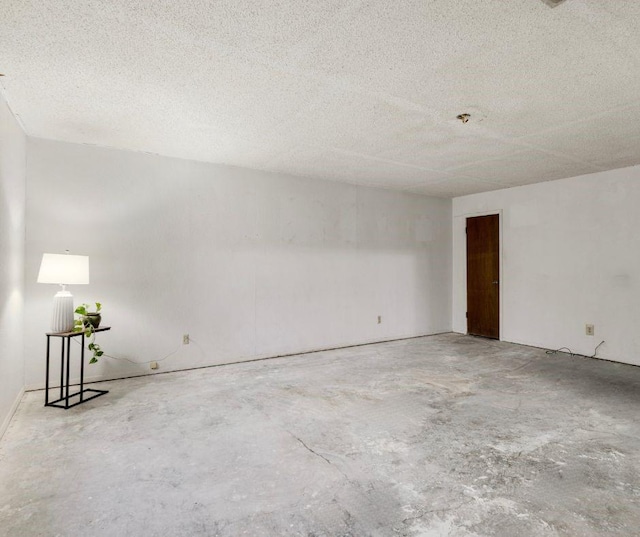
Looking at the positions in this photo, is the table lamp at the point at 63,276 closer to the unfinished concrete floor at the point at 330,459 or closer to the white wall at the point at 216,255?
the white wall at the point at 216,255

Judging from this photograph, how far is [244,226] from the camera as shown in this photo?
475 cm

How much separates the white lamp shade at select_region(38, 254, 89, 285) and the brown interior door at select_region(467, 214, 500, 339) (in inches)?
216

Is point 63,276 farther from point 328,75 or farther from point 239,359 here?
point 328,75

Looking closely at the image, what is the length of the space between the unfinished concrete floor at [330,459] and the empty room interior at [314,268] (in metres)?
0.02

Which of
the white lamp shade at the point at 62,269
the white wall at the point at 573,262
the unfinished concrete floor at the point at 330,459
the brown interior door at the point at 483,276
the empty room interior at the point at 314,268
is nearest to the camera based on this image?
the unfinished concrete floor at the point at 330,459

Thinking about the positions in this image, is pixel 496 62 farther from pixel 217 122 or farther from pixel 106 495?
pixel 106 495

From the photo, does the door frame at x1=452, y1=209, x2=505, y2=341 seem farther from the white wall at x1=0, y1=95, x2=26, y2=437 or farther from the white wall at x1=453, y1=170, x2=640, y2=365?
the white wall at x1=0, y1=95, x2=26, y2=437

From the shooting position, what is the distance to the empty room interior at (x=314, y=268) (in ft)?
6.25

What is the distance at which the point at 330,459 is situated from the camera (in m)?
2.34

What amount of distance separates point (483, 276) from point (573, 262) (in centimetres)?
135

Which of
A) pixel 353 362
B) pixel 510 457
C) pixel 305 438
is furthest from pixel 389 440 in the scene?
pixel 353 362

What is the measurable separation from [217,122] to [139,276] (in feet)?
6.17

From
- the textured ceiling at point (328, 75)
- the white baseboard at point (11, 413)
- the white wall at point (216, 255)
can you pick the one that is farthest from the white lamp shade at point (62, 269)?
the textured ceiling at point (328, 75)

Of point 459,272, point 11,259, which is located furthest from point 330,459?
point 459,272
